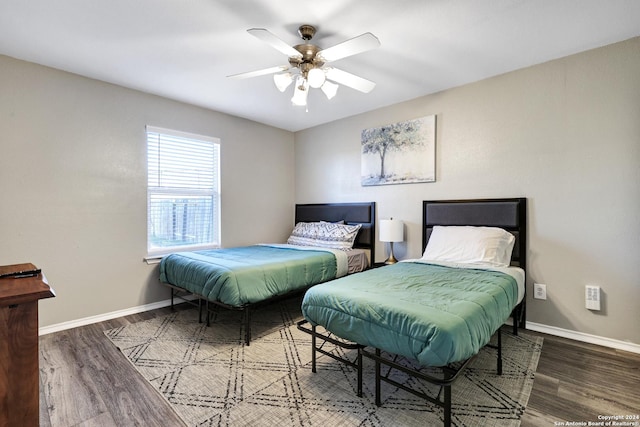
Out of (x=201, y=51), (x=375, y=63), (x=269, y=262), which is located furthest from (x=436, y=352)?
(x=201, y=51)

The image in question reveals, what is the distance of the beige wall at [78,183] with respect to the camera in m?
2.65

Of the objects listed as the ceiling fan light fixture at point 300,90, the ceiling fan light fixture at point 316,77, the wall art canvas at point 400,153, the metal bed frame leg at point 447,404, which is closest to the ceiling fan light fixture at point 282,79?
the ceiling fan light fixture at point 300,90

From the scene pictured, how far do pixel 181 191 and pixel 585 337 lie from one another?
4.36 m

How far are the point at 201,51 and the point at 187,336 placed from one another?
2.50 meters

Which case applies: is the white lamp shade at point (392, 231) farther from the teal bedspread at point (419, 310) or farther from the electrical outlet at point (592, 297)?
the electrical outlet at point (592, 297)

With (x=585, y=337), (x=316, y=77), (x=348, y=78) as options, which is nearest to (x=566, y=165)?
(x=585, y=337)

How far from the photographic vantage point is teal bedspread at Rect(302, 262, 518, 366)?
4.68ft

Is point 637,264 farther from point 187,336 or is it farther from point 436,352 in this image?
point 187,336

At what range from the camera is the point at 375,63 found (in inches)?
107

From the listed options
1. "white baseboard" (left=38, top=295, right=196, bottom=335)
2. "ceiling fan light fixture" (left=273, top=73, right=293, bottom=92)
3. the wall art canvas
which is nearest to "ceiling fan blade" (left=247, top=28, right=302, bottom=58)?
"ceiling fan light fixture" (left=273, top=73, right=293, bottom=92)

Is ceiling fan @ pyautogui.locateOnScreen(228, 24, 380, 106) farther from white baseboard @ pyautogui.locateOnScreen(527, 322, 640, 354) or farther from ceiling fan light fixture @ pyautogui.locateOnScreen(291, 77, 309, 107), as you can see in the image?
white baseboard @ pyautogui.locateOnScreen(527, 322, 640, 354)

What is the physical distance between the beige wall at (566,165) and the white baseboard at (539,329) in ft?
0.16

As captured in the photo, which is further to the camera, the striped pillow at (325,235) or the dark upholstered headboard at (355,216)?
the dark upholstered headboard at (355,216)

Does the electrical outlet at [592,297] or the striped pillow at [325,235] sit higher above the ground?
the striped pillow at [325,235]
